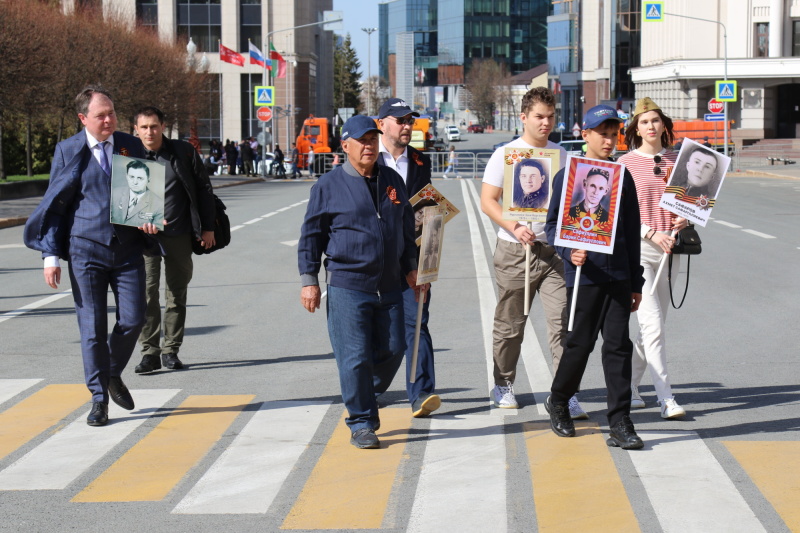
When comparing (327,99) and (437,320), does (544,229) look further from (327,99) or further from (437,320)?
(327,99)

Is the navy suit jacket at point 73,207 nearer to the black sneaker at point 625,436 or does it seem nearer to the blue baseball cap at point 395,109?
the blue baseball cap at point 395,109

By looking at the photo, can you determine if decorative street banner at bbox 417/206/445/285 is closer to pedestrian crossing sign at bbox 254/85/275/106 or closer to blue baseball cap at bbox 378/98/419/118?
blue baseball cap at bbox 378/98/419/118

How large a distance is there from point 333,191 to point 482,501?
74.4 inches

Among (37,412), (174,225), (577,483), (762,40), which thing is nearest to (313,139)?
(762,40)

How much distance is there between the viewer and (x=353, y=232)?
645 centimetres

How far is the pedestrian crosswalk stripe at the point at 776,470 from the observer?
5434mm

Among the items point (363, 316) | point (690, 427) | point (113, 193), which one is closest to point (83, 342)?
point (113, 193)

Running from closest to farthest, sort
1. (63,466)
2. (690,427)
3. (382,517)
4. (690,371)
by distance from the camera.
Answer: (382,517), (63,466), (690,427), (690,371)

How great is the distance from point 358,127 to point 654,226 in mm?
2054

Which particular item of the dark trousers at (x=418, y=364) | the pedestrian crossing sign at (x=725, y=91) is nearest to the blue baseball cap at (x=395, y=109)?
the dark trousers at (x=418, y=364)

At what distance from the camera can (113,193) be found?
7.12m

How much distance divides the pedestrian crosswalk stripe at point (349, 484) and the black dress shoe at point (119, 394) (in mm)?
1317

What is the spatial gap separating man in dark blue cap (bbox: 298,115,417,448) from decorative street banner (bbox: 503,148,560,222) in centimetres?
86

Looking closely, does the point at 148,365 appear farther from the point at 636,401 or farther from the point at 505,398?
the point at 636,401
